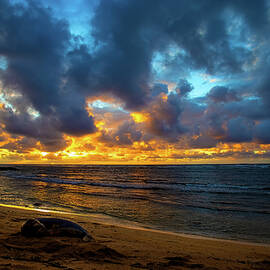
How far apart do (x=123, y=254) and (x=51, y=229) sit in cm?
265

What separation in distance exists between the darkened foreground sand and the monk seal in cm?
28

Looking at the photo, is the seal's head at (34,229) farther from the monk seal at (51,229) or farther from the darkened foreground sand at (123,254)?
the darkened foreground sand at (123,254)

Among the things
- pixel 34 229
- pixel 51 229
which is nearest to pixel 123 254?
pixel 51 229

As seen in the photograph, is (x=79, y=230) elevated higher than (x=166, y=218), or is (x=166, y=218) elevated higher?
(x=79, y=230)

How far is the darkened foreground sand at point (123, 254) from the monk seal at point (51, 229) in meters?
0.28

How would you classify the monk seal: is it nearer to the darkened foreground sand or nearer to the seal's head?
the seal's head

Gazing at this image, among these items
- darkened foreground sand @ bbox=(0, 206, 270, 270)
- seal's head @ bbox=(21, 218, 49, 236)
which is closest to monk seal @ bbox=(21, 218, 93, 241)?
seal's head @ bbox=(21, 218, 49, 236)

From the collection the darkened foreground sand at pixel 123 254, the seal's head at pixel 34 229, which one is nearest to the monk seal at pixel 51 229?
the seal's head at pixel 34 229

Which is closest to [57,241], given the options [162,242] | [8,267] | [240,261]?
[8,267]

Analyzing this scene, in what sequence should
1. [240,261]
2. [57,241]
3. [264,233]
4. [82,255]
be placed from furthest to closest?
[264,233], [57,241], [240,261], [82,255]

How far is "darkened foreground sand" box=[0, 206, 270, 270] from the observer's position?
459 centimetres

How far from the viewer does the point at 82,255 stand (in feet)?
16.6

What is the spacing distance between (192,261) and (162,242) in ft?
6.70

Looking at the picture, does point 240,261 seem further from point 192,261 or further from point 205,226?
point 205,226
